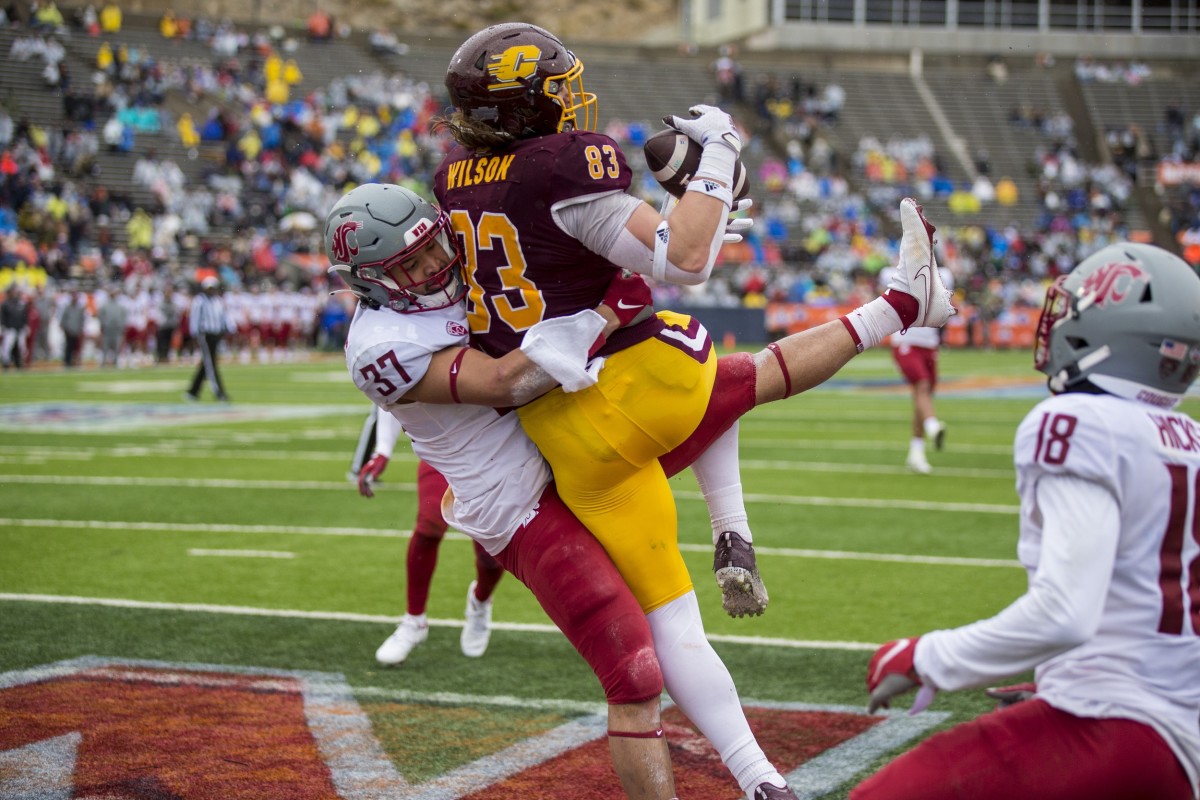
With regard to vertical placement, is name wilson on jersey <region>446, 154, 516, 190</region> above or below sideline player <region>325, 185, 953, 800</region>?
above

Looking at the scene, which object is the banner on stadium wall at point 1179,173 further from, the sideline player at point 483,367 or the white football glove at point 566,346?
the white football glove at point 566,346

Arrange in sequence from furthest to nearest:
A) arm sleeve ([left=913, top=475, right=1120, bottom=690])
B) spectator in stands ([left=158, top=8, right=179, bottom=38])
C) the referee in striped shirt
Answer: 1. spectator in stands ([left=158, top=8, right=179, bottom=38])
2. the referee in striped shirt
3. arm sleeve ([left=913, top=475, right=1120, bottom=690])

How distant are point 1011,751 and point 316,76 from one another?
123 feet

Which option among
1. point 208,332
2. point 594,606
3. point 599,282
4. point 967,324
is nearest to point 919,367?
point 599,282

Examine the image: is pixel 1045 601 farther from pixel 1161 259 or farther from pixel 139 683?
pixel 139 683

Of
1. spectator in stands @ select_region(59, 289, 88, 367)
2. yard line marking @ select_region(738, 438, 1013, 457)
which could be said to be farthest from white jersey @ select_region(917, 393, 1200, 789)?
spectator in stands @ select_region(59, 289, 88, 367)

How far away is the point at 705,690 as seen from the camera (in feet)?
11.2

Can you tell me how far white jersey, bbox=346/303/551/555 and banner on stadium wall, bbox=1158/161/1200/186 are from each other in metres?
41.2

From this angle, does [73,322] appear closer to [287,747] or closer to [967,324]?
[967,324]

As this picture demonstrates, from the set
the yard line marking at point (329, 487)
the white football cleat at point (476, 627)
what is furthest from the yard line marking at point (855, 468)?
the white football cleat at point (476, 627)

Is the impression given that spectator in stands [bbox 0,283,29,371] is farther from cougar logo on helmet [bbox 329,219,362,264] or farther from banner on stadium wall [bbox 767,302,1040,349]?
cougar logo on helmet [bbox 329,219,362,264]

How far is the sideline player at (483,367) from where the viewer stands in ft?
11.2

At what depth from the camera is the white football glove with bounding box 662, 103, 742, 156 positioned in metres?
3.37

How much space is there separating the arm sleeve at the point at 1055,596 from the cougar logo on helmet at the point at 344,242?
6.30 feet
